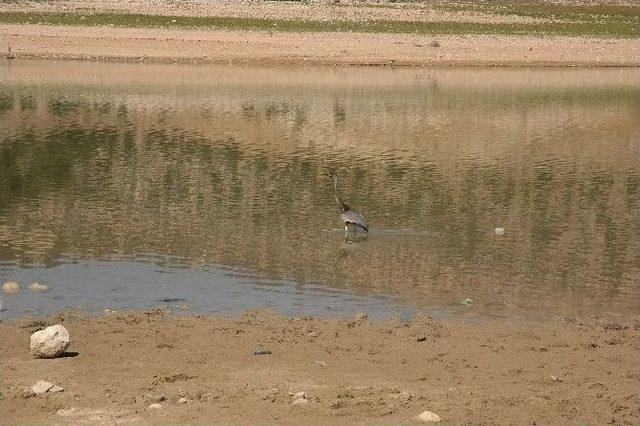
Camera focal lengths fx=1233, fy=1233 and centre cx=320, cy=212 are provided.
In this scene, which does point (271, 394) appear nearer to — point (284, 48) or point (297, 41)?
point (284, 48)

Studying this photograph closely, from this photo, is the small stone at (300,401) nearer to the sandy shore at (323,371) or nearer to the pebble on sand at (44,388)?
the sandy shore at (323,371)

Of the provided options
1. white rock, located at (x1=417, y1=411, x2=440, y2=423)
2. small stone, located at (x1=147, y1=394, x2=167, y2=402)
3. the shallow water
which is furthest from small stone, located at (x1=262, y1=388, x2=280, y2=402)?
the shallow water

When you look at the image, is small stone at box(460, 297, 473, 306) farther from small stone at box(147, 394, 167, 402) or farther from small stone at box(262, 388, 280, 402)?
small stone at box(147, 394, 167, 402)

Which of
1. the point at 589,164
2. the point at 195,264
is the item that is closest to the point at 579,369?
the point at 195,264

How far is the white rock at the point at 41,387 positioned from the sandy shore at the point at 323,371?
4.3 inches

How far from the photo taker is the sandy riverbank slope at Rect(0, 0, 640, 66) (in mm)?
50438

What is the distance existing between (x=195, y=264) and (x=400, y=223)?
14.3ft

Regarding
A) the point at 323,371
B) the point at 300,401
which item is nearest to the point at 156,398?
the point at 300,401

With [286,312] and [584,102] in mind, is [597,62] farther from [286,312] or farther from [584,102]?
[286,312]

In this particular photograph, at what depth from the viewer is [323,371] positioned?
10.8m

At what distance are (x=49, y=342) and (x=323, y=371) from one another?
2425 mm

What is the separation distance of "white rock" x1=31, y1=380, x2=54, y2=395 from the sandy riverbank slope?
131ft

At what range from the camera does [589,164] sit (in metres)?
27.2

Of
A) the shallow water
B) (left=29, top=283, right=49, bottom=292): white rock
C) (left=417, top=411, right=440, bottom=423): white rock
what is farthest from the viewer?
the shallow water
